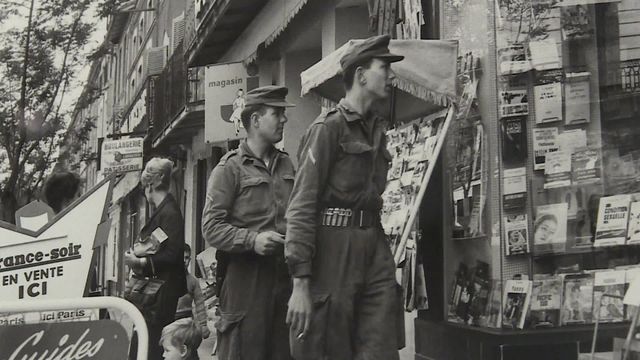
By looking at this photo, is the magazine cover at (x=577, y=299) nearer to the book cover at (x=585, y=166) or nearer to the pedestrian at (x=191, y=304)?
the book cover at (x=585, y=166)

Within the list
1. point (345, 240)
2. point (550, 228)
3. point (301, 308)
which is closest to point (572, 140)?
point (550, 228)

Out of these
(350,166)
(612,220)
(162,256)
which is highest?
(350,166)

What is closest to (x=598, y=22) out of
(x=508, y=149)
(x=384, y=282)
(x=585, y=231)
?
(x=508, y=149)

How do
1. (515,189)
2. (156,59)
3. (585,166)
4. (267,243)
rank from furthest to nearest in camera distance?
(156,59) → (515,189) → (585,166) → (267,243)

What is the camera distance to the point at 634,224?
5723 mm

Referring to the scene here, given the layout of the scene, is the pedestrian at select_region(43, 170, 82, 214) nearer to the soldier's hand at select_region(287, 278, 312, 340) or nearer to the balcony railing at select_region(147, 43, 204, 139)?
the soldier's hand at select_region(287, 278, 312, 340)

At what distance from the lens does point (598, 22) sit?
626 cm

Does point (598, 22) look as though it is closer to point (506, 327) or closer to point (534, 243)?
point (534, 243)

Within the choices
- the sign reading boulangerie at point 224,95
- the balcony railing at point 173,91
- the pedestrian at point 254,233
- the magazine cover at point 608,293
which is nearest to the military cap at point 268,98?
the pedestrian at point 254,233

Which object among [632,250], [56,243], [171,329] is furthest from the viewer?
[632,250]

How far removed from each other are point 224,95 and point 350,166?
1033 cm

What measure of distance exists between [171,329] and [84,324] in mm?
1620

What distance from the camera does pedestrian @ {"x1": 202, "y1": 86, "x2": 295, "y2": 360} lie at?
4.96m

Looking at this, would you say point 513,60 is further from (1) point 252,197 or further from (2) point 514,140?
(1) point 252,197
